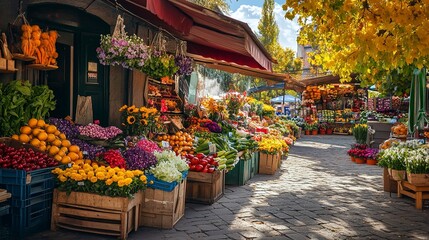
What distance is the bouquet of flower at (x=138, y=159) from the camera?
5605mm

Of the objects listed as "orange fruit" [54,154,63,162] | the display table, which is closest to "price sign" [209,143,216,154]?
"orange fruit" [54,154,63,162]

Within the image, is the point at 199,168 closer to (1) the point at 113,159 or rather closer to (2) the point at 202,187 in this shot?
(2) the point at 202,187

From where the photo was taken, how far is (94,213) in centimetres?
487

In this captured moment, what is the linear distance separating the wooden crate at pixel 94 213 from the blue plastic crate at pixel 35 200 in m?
0.14

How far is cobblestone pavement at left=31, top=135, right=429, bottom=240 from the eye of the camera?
521 cm

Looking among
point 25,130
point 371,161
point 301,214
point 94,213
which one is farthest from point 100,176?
point 371,161

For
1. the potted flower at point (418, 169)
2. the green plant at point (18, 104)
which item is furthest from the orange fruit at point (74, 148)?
the potted flower at point (418, 169)

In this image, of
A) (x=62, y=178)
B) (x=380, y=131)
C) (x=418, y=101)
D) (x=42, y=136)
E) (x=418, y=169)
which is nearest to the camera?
(x=62, y=178)

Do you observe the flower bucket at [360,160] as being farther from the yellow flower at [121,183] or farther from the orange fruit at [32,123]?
the orange fruit at [32,123]

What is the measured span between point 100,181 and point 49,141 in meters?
1.29

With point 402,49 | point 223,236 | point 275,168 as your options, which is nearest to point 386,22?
point 402,49

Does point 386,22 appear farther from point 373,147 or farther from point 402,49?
point 373,147

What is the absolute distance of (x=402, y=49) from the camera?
5.18 meters

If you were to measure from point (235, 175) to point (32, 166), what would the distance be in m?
4.69
